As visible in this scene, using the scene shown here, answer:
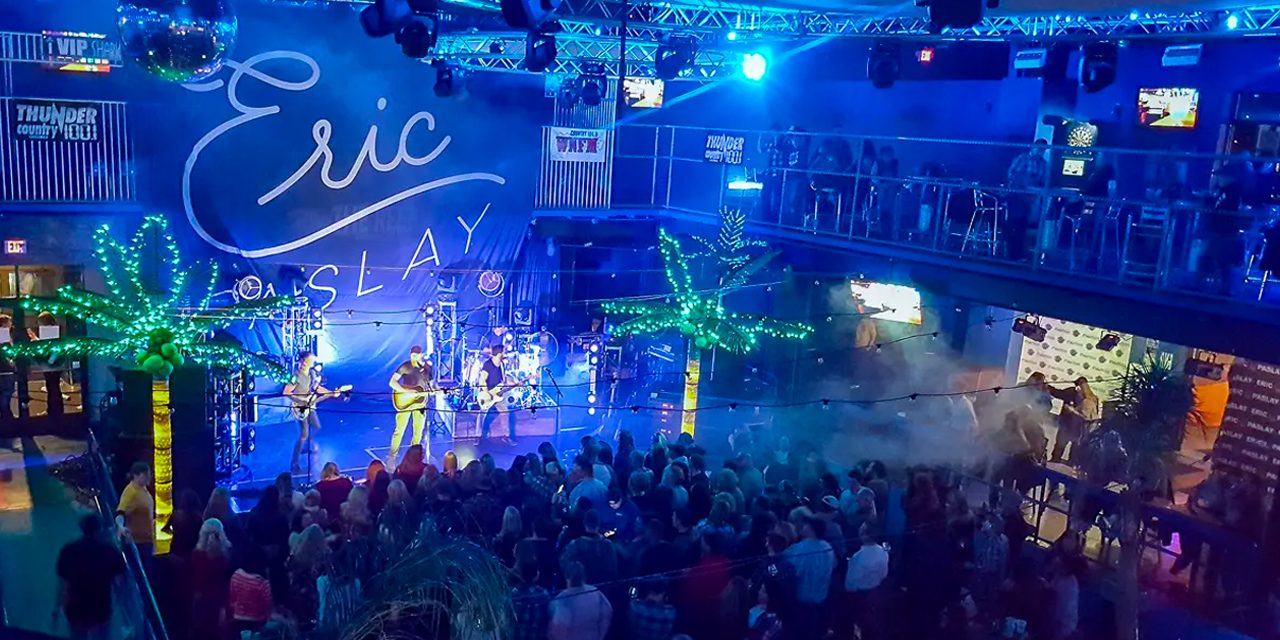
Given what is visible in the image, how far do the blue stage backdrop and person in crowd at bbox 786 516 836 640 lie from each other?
22.4 feet

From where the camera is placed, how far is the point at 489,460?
7.56m

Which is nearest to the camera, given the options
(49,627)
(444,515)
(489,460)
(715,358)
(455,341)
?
(49,627)

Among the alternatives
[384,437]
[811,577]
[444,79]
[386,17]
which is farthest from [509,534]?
[444,79]

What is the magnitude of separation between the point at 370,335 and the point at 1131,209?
8.80 metres

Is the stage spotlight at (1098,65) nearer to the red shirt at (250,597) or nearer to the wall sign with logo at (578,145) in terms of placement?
the wall sign with logo at (578,145)

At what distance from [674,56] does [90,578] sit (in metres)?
8.14

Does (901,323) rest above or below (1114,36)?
below

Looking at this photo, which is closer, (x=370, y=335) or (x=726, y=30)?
(x=726, y=30)

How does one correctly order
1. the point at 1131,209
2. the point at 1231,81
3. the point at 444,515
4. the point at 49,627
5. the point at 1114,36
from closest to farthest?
the point at 49,627 → the point at 444,515 → the point at 1131,209 → the point at 1114,36 → the point at 1231,81

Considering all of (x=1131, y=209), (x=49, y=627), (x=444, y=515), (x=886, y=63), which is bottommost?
(x=49, y=627)

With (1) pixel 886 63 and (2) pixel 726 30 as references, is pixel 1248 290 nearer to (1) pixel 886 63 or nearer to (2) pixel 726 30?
(1) pixel 886 63

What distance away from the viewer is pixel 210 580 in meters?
A: 5.62

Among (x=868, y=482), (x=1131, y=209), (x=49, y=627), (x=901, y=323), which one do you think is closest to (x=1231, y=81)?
(x=1131, y=209)

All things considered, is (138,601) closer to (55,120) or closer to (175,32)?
(175,32)
